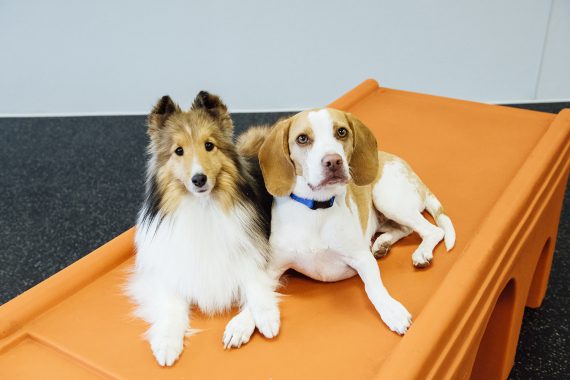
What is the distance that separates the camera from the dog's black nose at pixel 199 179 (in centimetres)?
117

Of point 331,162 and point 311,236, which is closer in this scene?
point 331,162

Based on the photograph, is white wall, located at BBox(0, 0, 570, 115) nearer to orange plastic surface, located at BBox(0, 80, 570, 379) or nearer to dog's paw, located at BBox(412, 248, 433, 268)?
orange plastic surface, located at BBox(0, 80, 570, 379)

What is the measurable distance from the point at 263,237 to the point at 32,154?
2623 mm

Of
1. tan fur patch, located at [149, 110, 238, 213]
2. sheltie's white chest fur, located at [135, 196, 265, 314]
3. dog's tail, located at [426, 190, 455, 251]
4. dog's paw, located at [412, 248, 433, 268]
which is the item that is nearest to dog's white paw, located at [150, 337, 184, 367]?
sheltie's white chest fur, located at [135, 196, 265, 314]

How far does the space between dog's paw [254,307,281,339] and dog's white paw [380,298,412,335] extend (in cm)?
24

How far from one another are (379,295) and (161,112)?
0.64 m

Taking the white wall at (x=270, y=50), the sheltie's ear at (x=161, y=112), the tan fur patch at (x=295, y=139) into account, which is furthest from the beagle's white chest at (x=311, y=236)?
the white wall at (x=270, y=50)

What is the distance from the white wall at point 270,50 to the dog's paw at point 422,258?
2.49 meters

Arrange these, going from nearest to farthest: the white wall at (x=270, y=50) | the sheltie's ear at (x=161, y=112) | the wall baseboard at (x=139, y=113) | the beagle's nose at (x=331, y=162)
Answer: the beagle's nose at (x=331, y=162) < the sheltie's ear at (x=161, y=112) < the white wall at (x=270, y=50) < the wall baseboard at (x=139, y=113)

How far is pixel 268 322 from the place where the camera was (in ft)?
4.00

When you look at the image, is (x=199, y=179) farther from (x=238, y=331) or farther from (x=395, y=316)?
(x=395, y=316)

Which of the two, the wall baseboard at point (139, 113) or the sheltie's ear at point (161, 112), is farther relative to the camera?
the wall baseboard at point (139, 113)

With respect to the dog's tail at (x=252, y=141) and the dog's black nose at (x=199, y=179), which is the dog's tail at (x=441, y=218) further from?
the dog's black nose at (x=199, y=179)

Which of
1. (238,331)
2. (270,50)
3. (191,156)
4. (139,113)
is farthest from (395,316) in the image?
(139,113)
